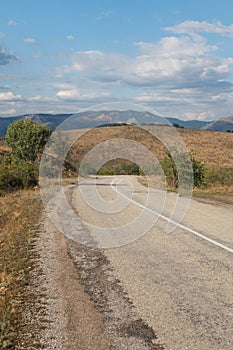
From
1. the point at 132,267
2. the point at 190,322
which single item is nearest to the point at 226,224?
the point at 132,267

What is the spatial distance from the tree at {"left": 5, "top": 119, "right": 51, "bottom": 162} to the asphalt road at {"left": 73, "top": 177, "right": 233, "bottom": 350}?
3856cm

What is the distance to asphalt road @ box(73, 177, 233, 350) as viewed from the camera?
4.96 metres

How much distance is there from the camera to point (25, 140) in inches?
2057

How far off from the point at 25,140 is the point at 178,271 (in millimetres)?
46908

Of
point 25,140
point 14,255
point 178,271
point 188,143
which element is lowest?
point 188,143

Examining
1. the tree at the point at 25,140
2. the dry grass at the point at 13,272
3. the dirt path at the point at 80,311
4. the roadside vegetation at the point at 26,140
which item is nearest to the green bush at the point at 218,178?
the roadside vegetation at the point at 26,140

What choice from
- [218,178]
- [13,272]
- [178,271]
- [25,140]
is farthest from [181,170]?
[13,272]

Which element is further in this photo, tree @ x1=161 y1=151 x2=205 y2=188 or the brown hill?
the brown hill

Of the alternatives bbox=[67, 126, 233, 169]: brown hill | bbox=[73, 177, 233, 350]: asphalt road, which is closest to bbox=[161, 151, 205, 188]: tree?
bbox=[73, 177, 233, 350]: asphalt road

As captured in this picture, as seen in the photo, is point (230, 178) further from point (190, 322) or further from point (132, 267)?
point (190, 322)

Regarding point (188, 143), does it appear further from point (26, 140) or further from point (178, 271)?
point (178, 271)

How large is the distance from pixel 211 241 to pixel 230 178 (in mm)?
25765

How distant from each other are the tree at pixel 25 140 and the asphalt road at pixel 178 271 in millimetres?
38560

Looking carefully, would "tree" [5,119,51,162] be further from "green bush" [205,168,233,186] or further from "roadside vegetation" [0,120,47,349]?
"green bush" [205,168,233,186]
